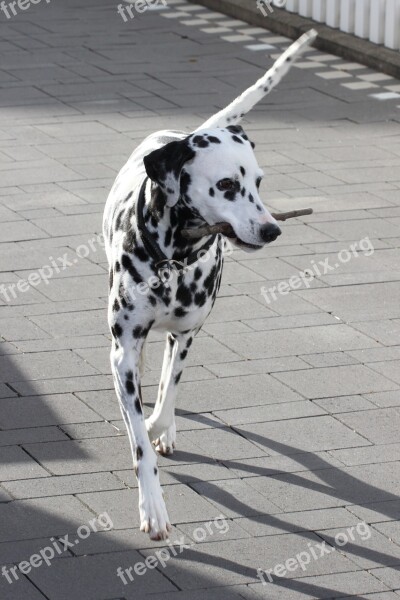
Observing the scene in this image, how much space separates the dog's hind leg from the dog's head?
0.81 m

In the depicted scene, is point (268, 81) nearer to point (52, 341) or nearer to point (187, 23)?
point (52, 341)

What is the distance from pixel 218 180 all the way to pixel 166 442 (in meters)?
1.44

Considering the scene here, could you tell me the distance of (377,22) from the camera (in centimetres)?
1283

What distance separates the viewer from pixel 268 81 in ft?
19.7

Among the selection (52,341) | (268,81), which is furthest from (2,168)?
(268,81)

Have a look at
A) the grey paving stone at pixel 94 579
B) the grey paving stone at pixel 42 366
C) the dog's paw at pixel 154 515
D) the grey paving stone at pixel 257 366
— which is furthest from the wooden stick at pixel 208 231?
the grey paving stone at pixel 42 366

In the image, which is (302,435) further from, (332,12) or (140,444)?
(332,12)

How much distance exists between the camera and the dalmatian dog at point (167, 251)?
4715mm

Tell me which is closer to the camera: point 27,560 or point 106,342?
point 27,560

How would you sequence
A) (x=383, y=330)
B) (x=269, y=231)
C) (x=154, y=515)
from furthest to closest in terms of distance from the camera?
(x=383, y=330) → (x=154, y=515) → (x=269, y=231)

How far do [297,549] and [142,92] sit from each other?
→ 752 cm

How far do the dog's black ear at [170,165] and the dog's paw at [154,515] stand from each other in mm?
1123

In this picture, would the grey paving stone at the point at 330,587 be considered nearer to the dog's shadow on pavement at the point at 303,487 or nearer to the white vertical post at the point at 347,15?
the dog's shadow on pavement at the point at 303,487

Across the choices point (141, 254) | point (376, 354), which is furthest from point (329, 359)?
point (141, 254)
